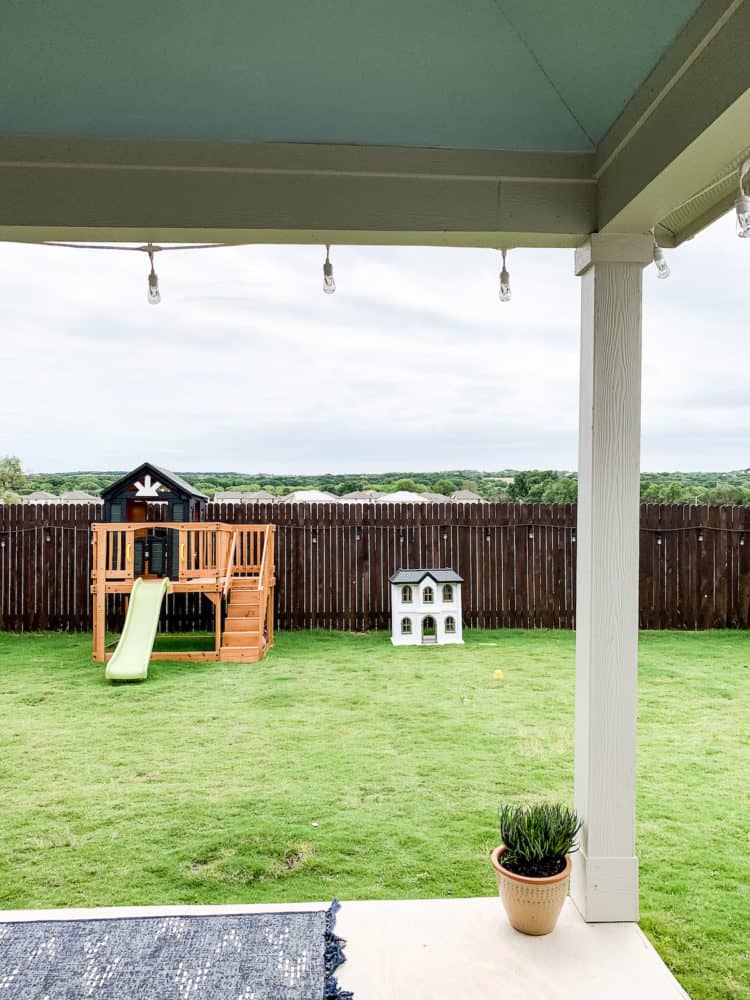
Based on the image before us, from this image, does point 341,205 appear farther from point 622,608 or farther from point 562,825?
point 562,825

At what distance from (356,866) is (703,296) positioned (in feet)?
24.1

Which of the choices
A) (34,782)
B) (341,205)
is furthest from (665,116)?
(34,782)

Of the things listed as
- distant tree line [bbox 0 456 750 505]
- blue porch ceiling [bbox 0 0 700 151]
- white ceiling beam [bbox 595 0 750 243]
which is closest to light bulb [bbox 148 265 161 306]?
blue porch ceiling [bbox 0 0 700 151]

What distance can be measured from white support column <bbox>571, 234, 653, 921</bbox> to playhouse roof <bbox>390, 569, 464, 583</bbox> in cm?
475

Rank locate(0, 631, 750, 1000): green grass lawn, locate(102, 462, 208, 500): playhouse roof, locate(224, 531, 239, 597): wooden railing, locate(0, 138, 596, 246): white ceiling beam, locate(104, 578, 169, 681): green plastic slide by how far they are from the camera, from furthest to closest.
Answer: locate(102, 462, 208, 500): playhouse roof, locate(224, 531, 239, 597): wooden railing, locate(104, 578, 169, 681): green plastic slide, locate(0, 631, 750, 1000): green grass lawn, locate(0, 138, 596, 246): white ceiling beam

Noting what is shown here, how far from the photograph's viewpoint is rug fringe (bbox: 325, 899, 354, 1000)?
5.94 feet

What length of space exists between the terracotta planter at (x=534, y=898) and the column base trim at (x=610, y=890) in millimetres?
97

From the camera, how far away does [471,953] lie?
2.01 metres

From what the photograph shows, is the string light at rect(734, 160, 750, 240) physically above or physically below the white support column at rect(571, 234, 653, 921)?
above

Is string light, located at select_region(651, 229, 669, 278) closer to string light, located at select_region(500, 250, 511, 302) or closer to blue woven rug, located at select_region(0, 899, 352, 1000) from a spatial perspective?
string light, located at select_region(500, 250, 511, 302)

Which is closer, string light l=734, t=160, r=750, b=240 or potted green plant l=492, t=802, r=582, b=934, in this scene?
string light l=734, t=160, r=750, b=240

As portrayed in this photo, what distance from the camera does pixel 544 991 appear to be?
5.99 ft

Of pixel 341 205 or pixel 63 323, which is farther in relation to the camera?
pixel 63 323

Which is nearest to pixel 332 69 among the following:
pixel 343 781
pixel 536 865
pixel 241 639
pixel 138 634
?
pixel 536 865
